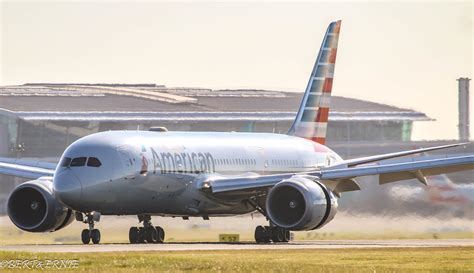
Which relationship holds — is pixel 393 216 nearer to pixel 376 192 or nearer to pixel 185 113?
pixel 376 192

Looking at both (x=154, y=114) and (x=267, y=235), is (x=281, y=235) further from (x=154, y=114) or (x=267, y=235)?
(x=154, y=114)

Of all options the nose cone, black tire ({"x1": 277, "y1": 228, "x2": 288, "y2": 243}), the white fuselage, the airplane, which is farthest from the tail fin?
the nose cone

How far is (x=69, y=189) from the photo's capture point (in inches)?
1889

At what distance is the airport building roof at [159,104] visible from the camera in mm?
107938

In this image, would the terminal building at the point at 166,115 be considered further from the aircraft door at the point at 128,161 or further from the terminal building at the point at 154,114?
the aircraft door at the point at 128,161

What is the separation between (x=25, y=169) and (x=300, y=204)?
11844 mm

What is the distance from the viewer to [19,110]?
106 metres

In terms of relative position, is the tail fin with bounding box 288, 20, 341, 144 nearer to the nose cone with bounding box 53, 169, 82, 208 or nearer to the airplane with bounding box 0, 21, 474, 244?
the airplane with bounding box 0, 21, 474, 244

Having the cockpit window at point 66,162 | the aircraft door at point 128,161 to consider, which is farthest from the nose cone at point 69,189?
the aircraft door at point 128,161

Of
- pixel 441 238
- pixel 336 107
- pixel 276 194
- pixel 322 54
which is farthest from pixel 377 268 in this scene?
pixel 336 107

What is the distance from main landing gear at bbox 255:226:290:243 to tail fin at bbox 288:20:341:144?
31.0 feet

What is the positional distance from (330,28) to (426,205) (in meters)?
9.15

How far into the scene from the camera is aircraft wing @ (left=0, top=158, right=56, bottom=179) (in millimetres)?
55719

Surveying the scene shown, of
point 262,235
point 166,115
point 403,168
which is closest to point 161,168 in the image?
point 262,235
